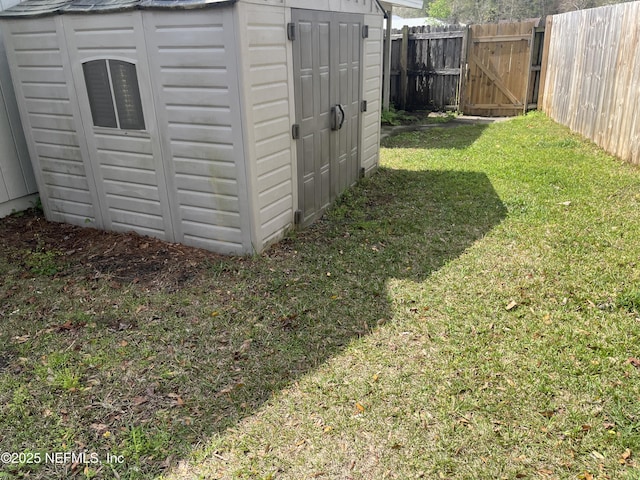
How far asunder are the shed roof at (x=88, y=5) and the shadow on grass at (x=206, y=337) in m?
2.04

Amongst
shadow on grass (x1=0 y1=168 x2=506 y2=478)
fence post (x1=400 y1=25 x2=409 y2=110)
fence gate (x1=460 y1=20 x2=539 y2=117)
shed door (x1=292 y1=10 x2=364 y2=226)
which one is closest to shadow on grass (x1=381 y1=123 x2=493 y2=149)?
fence gate (x1=460 y1=20 x2=539 y2=117)

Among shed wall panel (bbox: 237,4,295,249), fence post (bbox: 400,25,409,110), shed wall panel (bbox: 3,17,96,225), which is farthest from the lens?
fence post (bbox: 400,25,409,110)

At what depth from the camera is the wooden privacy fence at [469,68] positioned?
35.6ft

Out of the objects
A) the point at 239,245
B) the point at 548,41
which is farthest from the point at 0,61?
the point at 548,41

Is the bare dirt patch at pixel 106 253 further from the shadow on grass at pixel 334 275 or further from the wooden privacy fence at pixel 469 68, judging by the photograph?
the wooden privacy fence at pixel 469 68

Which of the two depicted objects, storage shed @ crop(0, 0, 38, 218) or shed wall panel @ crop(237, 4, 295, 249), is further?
storage shed @ crop(0, 0, 38, 218)

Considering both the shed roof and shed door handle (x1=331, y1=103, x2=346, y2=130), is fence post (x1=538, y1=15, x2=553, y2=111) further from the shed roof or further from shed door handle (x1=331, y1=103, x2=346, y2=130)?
the shed roof

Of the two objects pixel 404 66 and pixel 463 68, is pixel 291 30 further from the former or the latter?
pixel 404 66

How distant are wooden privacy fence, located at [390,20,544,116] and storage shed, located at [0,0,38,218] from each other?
29.8ft

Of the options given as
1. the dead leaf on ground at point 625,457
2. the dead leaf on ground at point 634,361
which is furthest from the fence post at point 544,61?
the dead leaf on ground at point 625,457

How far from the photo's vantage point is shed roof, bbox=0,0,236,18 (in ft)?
11.9

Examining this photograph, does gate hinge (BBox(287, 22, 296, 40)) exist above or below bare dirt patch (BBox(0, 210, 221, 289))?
above

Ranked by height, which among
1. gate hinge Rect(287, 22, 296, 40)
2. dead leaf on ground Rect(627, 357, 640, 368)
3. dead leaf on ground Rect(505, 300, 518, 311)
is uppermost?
gate hinge Rect(287, 22, 296, 40)

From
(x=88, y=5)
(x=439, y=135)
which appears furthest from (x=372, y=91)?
(x=88, y=5)
